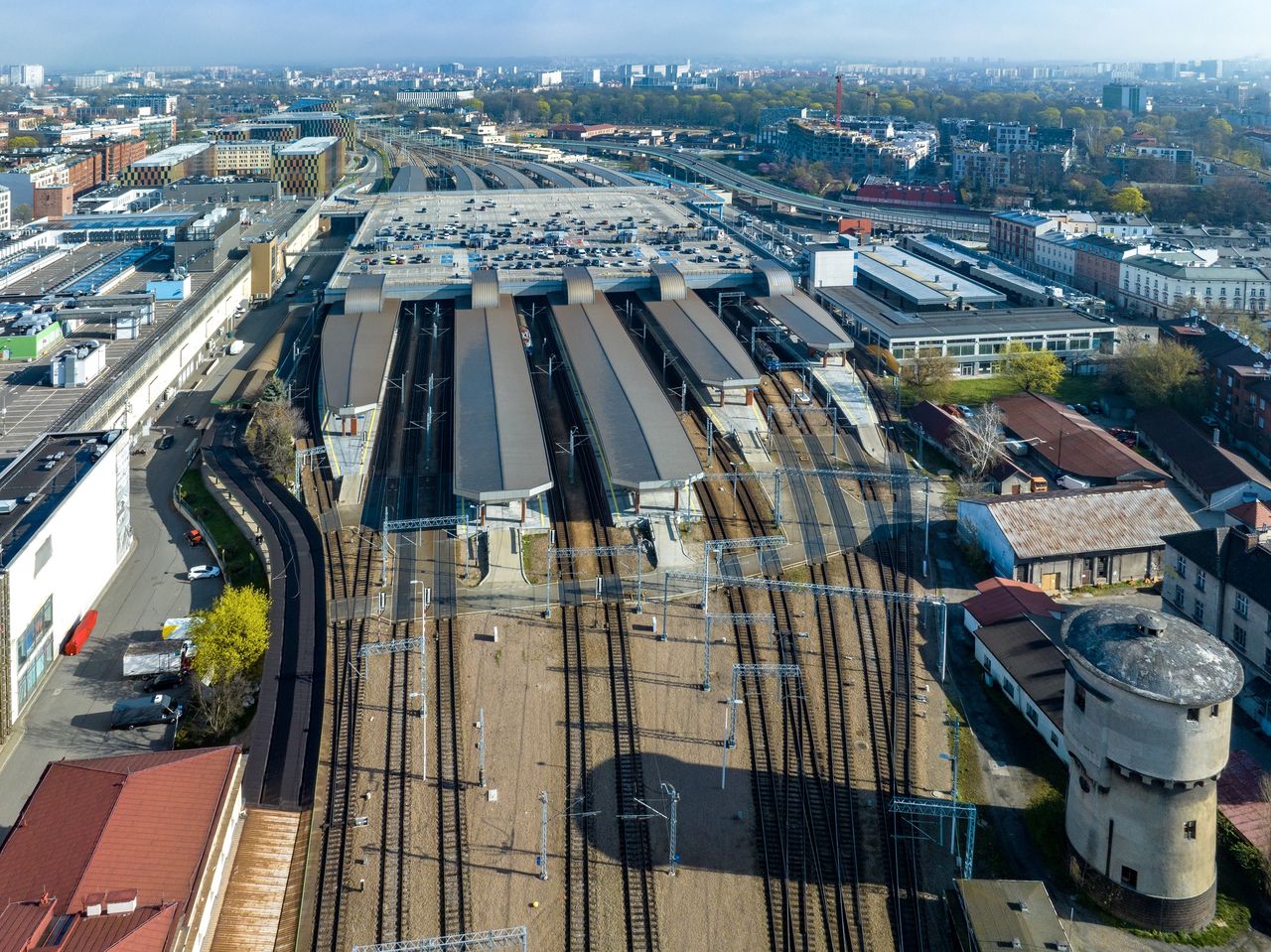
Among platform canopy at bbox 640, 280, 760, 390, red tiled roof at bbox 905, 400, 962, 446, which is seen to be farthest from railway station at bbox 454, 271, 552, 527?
red tiled roof at bbox 905, 400, 962, 446

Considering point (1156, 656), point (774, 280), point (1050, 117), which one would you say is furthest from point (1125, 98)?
point (1156, 656)

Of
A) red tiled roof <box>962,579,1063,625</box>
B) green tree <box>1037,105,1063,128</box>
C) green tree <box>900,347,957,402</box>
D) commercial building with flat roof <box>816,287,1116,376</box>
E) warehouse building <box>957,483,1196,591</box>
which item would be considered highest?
green tree <box>1037,105,1063,128</box>

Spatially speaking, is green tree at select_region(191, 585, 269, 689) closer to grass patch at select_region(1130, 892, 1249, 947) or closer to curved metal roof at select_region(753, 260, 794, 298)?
grass patch at select_region(1130, 892, 1249, 947)

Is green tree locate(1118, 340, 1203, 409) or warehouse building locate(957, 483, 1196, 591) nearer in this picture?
warehouse building locate(957, 483, 1196, 591)

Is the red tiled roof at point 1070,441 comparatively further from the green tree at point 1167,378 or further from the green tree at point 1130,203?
the green tree at point 1130,203

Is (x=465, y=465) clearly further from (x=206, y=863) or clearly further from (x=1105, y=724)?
(x=1105, y=724)

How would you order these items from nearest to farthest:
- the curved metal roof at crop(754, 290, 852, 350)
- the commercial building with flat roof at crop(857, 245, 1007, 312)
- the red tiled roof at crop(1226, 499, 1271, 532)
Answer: the red tiled roof at crop(1226, 499, 1271, 532)
the curved metal roof at crop(754, 290, 852, 350)
the commercial building with flat roof at crop(857, 245, 1007, 312)

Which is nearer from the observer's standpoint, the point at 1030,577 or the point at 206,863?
the point at 206,863

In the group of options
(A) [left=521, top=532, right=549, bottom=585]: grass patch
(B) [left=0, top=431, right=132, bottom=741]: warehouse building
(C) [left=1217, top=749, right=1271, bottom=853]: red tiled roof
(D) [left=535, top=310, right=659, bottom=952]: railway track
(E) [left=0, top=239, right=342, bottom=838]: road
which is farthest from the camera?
(A) [left=521, top=532, right=549, bottom=585]: grass patch

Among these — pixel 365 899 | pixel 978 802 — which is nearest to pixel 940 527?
pixel 978 802
